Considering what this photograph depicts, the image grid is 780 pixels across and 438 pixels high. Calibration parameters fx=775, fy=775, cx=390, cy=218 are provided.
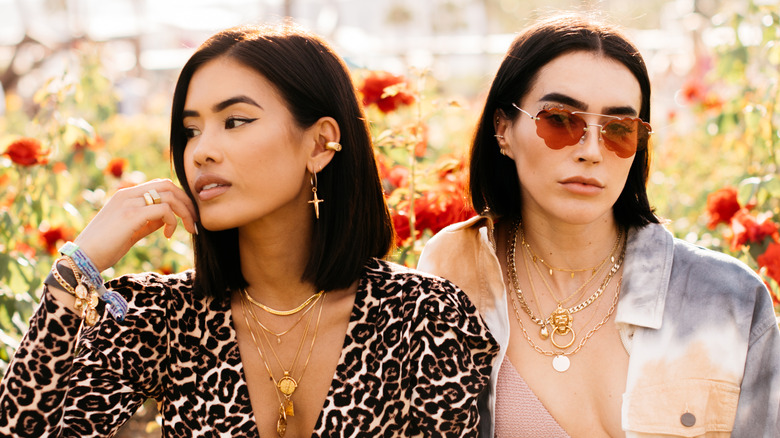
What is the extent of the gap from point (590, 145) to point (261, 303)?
3.58ft

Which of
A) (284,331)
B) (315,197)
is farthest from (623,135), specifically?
(284,331)

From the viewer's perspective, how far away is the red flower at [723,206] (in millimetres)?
3219

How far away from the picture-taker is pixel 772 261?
269cm

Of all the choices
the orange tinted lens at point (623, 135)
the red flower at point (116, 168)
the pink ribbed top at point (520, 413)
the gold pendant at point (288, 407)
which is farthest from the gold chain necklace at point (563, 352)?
the red flower at point (116, 168)

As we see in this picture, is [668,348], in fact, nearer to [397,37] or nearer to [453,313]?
[453,313]

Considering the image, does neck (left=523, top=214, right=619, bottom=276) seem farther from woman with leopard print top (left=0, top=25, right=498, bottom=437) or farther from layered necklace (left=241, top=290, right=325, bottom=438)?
layered necklace (left=241, top=290, right=325, bottom=438)

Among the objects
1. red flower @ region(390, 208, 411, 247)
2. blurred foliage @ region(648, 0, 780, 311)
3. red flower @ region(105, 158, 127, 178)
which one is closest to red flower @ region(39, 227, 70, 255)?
red flower @ region(105, 158, 127, 178)

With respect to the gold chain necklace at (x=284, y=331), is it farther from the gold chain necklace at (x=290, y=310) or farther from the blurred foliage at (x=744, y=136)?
the blurred foliage at (x=744, y=136)

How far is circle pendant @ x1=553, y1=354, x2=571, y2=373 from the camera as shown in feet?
7.91

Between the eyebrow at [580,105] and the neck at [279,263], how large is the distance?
0.83 meters

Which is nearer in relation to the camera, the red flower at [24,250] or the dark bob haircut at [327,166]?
the dark bob haircut at [327,166]

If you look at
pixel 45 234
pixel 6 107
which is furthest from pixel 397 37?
pixel 45 234

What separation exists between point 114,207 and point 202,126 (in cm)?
34

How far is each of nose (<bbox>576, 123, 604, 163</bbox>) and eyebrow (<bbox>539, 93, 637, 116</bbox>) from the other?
0.06m
